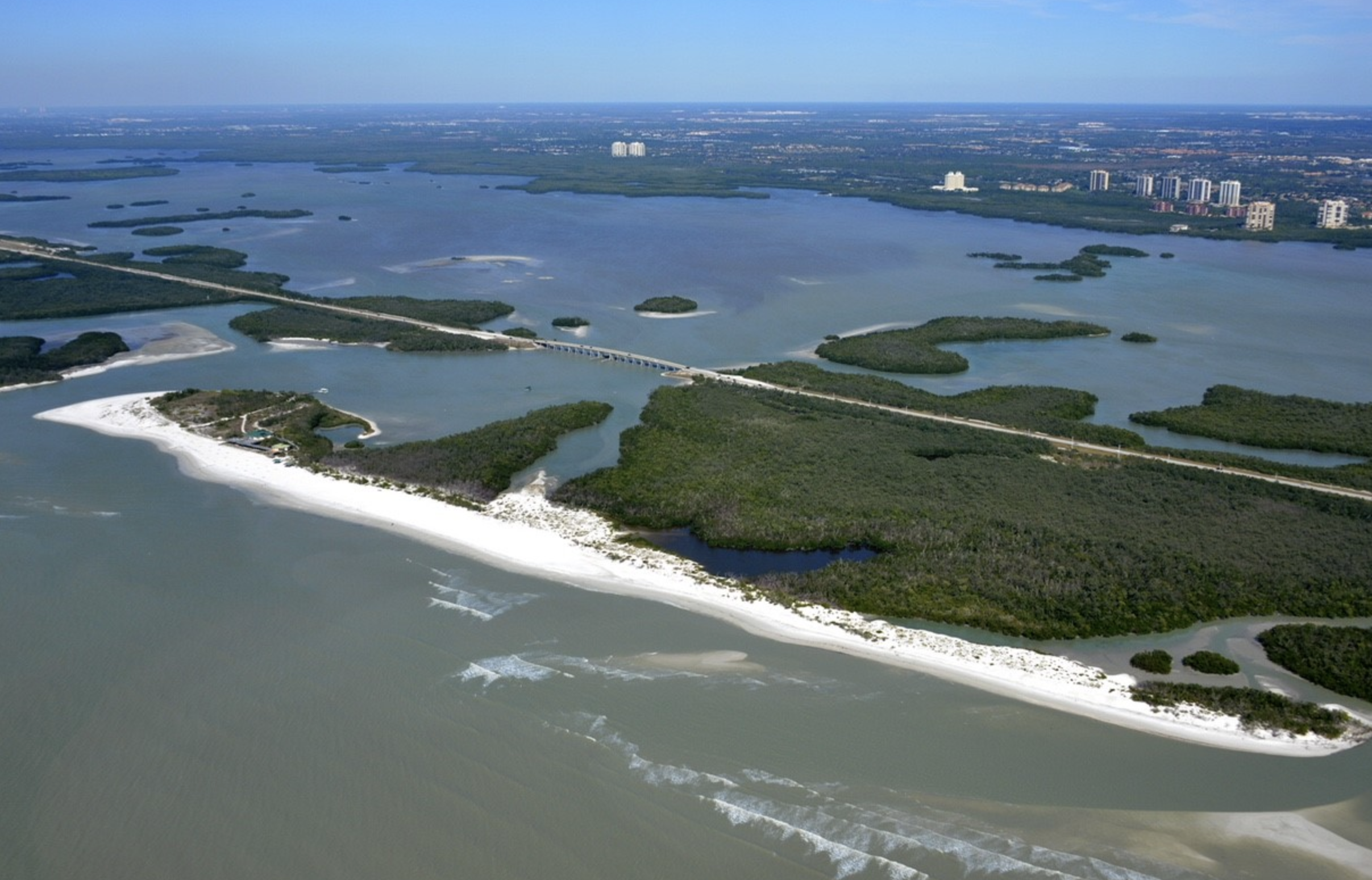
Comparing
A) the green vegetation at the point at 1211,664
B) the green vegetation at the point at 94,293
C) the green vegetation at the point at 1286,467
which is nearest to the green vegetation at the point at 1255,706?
the green vegetation at the point at 1211,664

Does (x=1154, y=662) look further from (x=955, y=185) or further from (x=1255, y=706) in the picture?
(x=955, y=185)

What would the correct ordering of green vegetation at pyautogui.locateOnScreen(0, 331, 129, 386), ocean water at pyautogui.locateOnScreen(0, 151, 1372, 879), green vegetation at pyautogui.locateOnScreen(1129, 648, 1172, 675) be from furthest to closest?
green vegetation at pyautogui.locateOnScreen(0, 331, 129, 386)
green vegetation at pyautogui.locateOnScreen(1129, 648, 1172, 675)
ocean water at pyautogui.locateOnScreen(0, 151, 1372, 879)

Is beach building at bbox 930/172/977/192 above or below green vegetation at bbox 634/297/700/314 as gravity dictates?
above

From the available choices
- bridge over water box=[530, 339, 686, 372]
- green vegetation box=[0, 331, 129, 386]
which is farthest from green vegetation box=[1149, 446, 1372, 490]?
green vegetation box=[0, 331, 129, 386]

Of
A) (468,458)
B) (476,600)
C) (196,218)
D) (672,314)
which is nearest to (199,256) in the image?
(196,218)

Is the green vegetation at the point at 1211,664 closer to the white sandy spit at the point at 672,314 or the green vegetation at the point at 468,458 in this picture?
the green vegetation at the point at 468,458

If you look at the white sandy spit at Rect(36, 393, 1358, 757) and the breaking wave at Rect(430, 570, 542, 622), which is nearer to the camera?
the white sandy spit at Rect(36, 393, 1358, 757)

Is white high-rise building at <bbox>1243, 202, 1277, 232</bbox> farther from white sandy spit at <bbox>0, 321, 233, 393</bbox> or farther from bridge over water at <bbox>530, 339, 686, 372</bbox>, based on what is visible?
white sandy spit at <bbox>0, 321, 233, 393</bbox>
